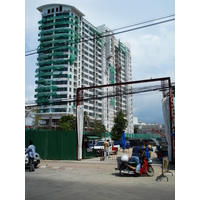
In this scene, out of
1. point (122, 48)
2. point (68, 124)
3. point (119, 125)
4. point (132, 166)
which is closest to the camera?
point (132, 166)

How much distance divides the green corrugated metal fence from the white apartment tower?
34.2 m

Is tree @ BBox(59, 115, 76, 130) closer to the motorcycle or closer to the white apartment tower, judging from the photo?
the white apartment tower

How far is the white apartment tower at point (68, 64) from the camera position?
5856 centimetres

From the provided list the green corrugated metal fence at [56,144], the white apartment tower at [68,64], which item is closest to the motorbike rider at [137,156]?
the green corrugated metal fence at [56,144]

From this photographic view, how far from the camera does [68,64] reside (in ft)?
203

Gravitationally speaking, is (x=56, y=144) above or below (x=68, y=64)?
below

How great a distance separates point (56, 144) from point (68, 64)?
1921 inches

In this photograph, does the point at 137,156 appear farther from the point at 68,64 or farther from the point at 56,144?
the point at 68,64

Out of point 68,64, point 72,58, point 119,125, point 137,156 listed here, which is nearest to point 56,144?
point 137,156

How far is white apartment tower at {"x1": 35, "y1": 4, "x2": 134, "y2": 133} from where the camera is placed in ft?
192

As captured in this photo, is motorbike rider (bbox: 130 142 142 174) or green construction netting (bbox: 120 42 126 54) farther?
green construction netting (bbox: 120 42 126 54)

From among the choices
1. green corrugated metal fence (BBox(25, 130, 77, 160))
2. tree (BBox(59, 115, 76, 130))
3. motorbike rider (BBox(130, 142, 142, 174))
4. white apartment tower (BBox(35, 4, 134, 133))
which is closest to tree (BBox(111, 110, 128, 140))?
white apartment tower (BBox(35, 4, 134, 133))

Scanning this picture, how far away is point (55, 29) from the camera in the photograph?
201ft

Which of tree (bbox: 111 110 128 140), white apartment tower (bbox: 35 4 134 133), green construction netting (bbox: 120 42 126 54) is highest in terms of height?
green construction netting (bbox: 120 42 126 54)
